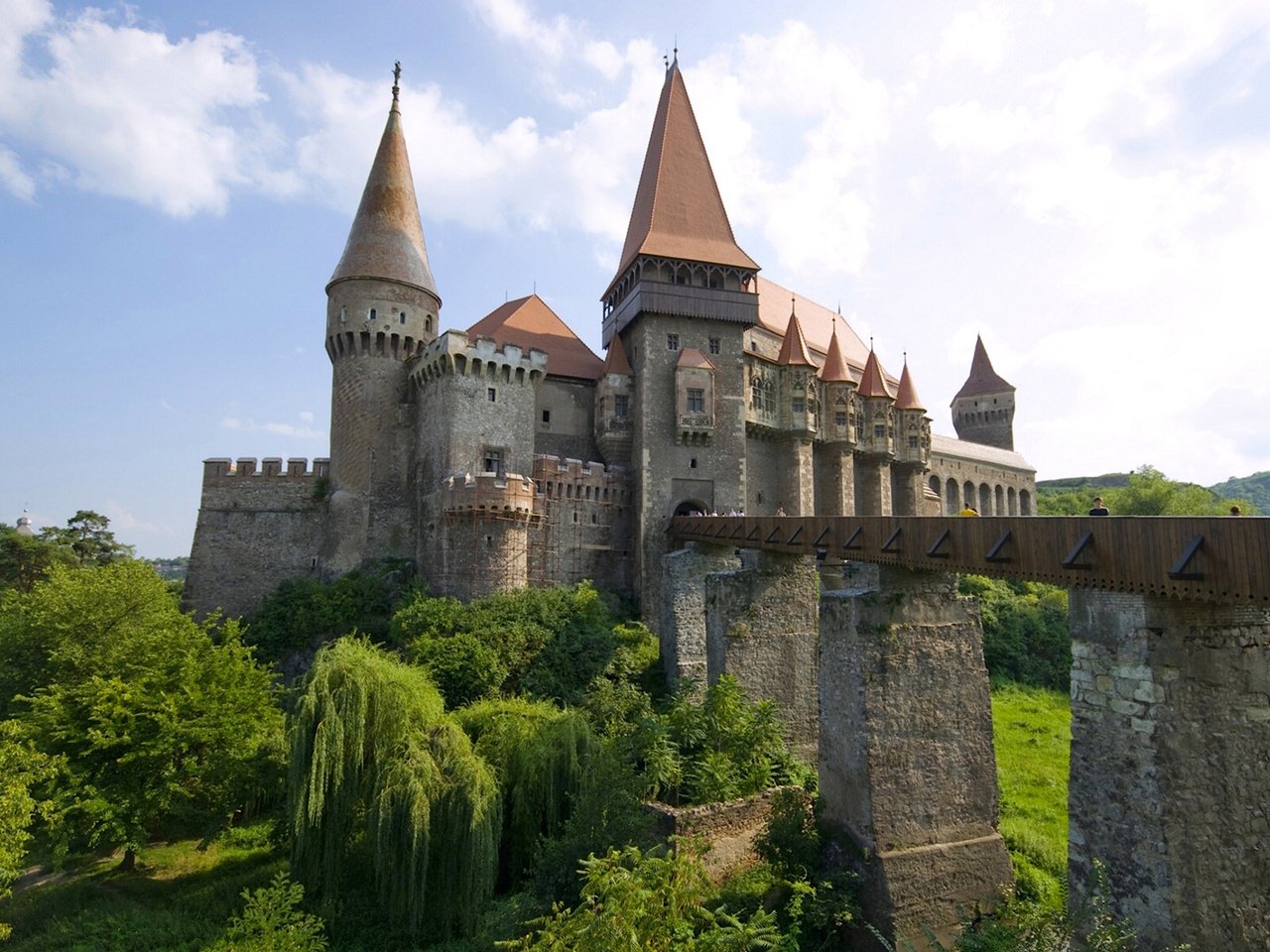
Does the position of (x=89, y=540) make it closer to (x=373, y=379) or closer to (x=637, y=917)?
(x=373, y=379)

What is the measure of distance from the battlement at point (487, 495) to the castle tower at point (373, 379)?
371 centimetres

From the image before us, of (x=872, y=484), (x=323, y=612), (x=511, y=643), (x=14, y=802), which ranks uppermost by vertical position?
(x=872, y=484)

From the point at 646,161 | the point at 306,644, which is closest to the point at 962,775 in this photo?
the point at 306,644

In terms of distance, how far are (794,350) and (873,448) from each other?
7.53 meters

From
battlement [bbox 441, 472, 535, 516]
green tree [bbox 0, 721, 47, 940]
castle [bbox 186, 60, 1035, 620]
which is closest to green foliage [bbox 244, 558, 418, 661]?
castle [bbox 186, 60, 1035, 620]

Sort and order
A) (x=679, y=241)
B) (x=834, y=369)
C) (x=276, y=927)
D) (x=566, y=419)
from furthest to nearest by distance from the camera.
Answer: (x=834, y=369) < (x=679, y=241) < (x=566, y=419) < (x=276, y=927)

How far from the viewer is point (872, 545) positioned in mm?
12578

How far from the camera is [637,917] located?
7.07m

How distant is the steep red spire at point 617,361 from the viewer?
1104 inches

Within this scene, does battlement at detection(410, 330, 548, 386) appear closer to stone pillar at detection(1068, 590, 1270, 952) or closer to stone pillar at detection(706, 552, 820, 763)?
stone pillar at detection(706, 552, 820, 763)

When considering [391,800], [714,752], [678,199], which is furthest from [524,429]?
[391,800]

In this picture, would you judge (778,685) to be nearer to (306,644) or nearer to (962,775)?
(962,775)

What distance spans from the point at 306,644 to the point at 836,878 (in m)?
18.5

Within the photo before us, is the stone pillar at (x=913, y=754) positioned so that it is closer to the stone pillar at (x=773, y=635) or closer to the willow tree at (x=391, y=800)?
the willow tree at (x=391, y=800)
